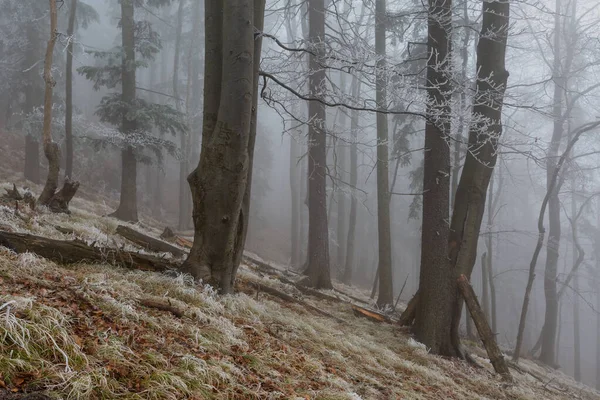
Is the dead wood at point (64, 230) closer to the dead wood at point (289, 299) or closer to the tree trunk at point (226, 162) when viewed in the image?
the tree trunk at point (226, 162)

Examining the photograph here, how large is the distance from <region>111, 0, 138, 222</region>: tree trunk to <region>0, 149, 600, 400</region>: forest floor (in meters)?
6.91

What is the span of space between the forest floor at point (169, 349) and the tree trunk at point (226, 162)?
38 cm

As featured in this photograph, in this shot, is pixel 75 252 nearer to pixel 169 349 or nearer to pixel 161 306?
pixel 161 306

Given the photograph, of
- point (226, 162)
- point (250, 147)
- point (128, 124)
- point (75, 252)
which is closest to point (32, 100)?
point (128, 124)

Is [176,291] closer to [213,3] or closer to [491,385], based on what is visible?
[213,3]

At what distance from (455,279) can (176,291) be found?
448 cm

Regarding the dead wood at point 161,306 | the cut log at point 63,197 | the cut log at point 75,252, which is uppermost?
the cut log at point 63,197

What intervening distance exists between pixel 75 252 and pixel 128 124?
9.51 m

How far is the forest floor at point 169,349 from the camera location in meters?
2.15

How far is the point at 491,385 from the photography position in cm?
568

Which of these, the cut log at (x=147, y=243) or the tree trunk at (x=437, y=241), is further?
the tree trunk at (x=437, y=241)

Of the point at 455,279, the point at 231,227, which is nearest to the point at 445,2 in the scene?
the point at 455,279

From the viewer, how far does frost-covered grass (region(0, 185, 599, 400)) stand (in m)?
2.17

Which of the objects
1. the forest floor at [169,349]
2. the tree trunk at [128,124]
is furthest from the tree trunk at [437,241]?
the tree trunk at [128,124]
